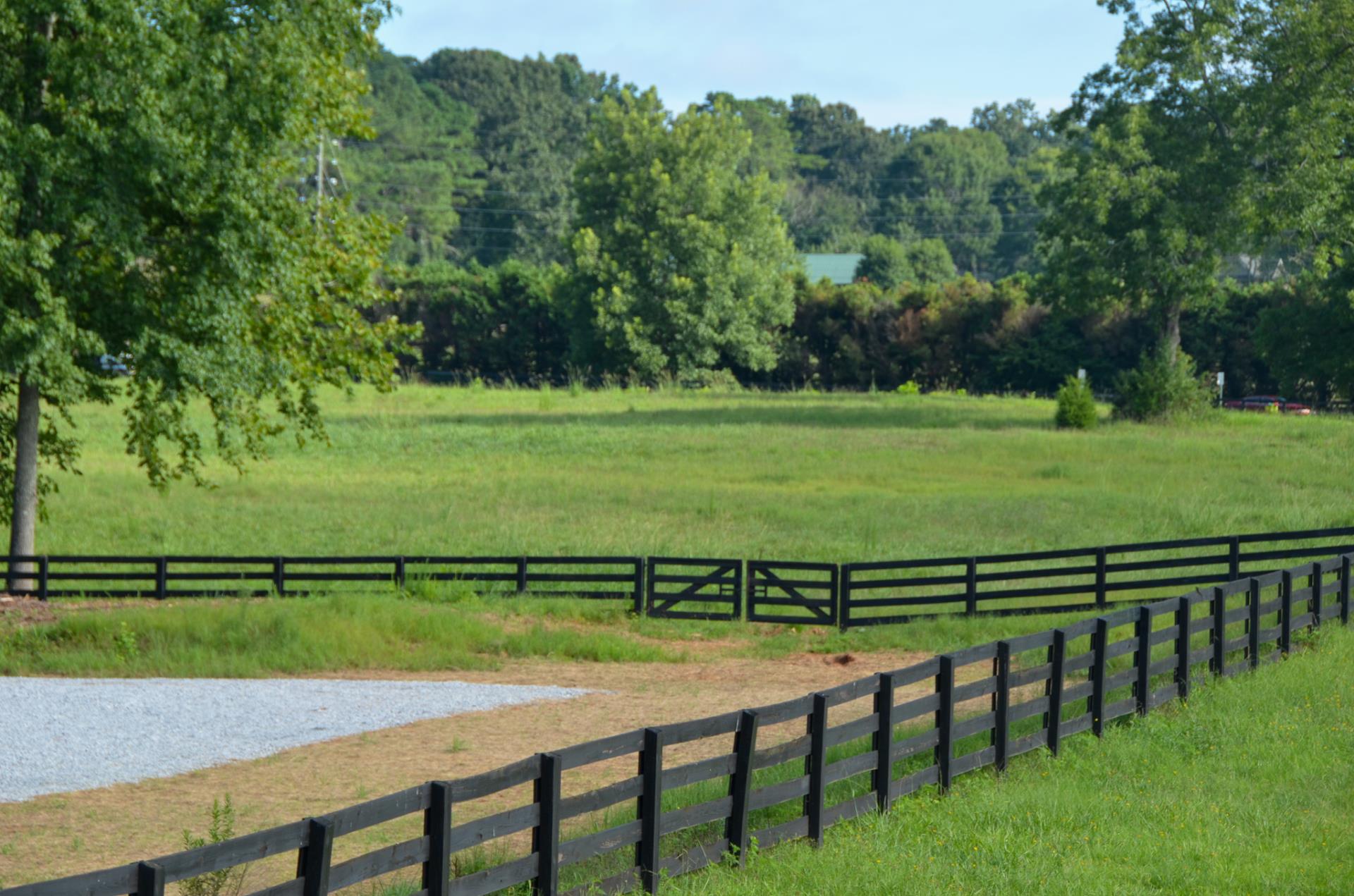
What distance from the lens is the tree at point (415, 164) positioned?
364ft

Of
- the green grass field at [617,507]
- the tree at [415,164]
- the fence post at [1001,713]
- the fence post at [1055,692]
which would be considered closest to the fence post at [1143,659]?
the fence post at [1055,692]

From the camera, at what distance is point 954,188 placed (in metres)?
136

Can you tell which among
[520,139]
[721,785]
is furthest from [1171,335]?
[520,139]

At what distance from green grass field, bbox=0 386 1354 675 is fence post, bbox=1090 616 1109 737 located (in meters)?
8.14

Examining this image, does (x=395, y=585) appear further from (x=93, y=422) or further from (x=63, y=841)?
(x=93, y=422)

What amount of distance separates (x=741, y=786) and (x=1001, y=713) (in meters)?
3.06

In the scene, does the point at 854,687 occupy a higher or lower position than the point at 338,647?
higher

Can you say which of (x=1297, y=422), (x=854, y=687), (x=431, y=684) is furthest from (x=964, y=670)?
(x=1297, y=422)

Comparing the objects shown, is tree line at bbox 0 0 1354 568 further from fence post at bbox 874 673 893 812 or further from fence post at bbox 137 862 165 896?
fence post at bbox 137 862 165 896

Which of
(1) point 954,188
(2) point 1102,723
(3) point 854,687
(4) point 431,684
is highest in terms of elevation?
(1) point 954,188

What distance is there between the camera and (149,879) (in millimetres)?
5930

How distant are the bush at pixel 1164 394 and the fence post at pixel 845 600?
92.6 ft

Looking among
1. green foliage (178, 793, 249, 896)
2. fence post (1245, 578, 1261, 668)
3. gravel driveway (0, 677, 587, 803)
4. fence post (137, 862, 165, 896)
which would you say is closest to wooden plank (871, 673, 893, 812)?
green foliage (178, 793, 249, 896)

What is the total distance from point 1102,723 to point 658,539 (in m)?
15.7
